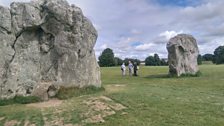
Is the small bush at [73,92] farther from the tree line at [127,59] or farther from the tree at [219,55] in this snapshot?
the tree at [219,55]

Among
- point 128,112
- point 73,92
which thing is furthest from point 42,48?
point 128,112

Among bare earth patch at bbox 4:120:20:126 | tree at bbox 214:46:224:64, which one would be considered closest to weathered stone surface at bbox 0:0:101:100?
bare earth patch at bbox 4:120:20:126

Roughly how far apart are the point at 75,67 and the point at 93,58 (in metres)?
1.80

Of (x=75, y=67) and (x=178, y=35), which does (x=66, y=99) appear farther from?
(x=178, y=35)

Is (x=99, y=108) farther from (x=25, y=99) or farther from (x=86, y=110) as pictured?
(x=25, y=99)

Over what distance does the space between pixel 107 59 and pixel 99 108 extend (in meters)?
78.6

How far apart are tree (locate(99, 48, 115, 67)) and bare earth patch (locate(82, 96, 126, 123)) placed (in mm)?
75298

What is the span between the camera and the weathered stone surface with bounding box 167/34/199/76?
34.1m

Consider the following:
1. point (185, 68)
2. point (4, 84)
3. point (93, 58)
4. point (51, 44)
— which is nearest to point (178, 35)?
point (185, 68)

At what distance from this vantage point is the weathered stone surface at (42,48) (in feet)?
56.6

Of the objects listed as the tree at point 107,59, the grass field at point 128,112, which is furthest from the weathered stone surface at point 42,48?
the tree at point 107,59

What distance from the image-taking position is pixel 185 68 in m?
34.6

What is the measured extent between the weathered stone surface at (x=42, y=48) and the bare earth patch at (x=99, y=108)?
311 centimetres

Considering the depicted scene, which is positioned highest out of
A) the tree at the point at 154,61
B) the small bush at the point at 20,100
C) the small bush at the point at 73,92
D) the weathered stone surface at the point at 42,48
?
the tree at the point at 154,61
